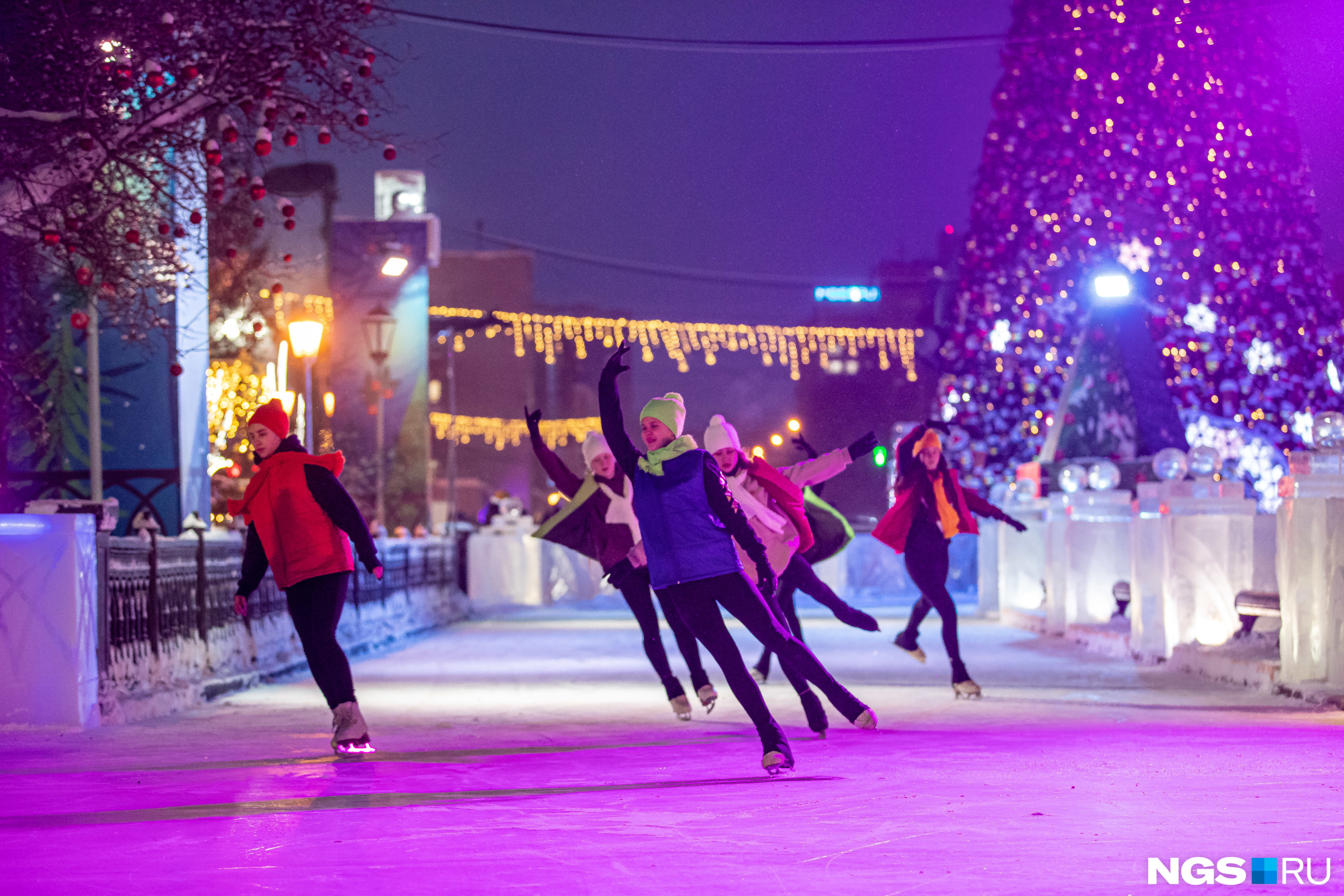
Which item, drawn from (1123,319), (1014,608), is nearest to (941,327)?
(1123,319)

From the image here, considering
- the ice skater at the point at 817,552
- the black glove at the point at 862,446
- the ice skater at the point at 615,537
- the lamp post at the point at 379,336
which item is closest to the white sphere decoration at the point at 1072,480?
the ice skater at the point at 817,552

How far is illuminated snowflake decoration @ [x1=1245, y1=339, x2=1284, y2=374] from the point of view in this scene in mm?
25500

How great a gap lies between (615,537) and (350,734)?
272 cm

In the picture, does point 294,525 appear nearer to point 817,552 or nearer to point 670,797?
point 670,797

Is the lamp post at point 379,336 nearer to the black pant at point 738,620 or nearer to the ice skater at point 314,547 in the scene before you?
the ice skater at point 314,547

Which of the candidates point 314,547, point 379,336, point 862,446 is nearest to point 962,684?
point 862,446

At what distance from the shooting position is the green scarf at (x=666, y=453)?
24.7 ft

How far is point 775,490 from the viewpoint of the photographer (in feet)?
33.4

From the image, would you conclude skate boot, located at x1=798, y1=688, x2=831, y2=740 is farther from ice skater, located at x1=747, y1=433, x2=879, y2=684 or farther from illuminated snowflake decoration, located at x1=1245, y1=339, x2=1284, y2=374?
illuminated snowflake decoration, located at x1=1245, y1=339, x2=1284, y2=374

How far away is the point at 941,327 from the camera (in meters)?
31.3

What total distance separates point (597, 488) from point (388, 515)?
24.6 meters

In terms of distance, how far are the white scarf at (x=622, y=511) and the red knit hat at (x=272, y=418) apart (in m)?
2.44

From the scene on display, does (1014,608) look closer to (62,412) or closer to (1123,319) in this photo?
(1123,319)

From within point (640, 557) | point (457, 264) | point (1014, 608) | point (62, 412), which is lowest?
point (1014, 608)
